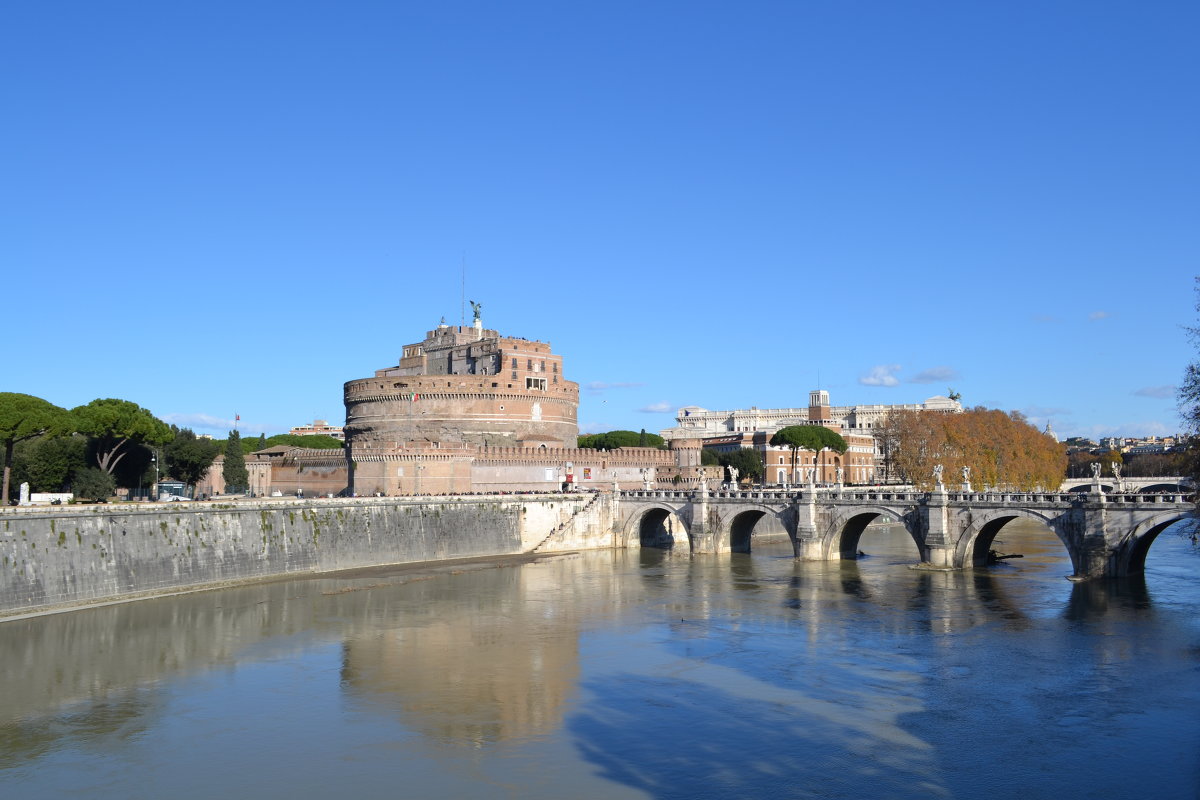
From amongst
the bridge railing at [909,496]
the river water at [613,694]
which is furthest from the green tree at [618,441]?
the river water at [613,694]

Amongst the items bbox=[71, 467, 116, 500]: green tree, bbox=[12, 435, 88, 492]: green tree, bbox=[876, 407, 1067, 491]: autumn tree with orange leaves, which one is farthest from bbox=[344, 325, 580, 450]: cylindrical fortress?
bbox=[876, 407, 1067, 491]: autumn tree with orange leaves

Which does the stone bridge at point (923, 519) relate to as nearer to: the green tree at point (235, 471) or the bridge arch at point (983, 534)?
the bridge arch at point (983, 534)

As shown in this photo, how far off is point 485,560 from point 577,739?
39.1 meters

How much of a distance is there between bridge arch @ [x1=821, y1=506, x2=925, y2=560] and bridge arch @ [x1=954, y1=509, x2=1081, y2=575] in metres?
2.29

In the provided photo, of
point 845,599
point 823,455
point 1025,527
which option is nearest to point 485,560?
point 845,599

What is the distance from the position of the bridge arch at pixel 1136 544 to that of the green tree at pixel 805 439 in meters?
73.0

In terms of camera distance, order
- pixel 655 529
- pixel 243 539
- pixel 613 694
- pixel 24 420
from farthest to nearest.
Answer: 1. pixel 655 529
2. pixel 24 420
3. pixel 243 539
4. pixel 613 694

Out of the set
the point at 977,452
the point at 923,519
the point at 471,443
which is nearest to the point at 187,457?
the point at 471,443

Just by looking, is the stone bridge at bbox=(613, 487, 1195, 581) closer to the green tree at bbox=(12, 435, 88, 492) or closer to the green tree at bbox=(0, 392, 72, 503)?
the green tree at bbox=(12, 435, 88, 492)

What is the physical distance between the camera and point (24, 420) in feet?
182

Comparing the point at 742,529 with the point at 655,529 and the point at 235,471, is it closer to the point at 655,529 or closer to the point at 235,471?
the point at 655,529

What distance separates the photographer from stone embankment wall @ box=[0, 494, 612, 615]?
42.8 m

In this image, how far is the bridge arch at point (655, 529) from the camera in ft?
248

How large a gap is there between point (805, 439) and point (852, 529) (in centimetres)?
5915
